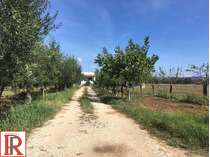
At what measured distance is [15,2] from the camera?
412cm

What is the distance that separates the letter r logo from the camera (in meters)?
3.35

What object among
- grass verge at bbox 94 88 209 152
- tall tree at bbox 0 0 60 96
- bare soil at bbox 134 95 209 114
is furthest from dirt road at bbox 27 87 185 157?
bare soil at bbox 134 95 209 114

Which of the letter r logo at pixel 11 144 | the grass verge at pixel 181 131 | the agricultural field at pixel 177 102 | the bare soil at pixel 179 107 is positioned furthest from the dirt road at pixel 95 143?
the agricultural field at pixel 177 102

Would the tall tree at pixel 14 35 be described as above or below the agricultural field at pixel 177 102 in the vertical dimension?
above

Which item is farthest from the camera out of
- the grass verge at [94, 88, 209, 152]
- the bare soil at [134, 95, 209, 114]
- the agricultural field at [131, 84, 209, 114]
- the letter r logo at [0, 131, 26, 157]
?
the agricultural field at [131, 84, 209, 114]

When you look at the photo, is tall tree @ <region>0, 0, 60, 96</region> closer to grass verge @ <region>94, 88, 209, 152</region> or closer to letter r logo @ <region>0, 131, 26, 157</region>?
letter r logo @ <region>0, 131, 26, 157</region>

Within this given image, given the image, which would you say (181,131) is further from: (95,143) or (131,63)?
(131,63)

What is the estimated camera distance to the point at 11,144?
11.7ft

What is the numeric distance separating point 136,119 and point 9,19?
6920 mm

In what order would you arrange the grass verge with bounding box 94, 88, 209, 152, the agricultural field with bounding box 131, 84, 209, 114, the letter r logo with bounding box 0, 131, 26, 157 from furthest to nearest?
the agricultural field with bounding box 131, 84, 209, 114 → the grass verge with bounding box 94, 88, 209, 152 → the letter r logo with bounding box 0, 131, 26, 157

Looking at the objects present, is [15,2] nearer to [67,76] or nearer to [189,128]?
[189,128]

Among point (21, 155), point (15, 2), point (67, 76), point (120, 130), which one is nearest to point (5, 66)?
point (15, 2)

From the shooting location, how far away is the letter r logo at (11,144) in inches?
132

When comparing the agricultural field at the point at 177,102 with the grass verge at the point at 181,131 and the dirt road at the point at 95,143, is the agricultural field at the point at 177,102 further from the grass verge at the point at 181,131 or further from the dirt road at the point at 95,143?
the dirt road at the point at 95,143
